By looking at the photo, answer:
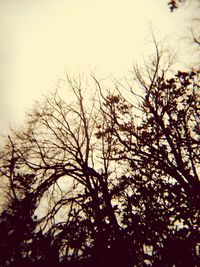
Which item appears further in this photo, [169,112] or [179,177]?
[169,112]

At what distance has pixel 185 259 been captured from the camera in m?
4.28

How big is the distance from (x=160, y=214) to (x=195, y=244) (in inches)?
51.7

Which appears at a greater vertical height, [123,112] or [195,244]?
[123,112]

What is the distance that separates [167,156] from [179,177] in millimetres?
1266

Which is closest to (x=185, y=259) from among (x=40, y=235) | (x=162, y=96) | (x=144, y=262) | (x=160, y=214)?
(x=144, y=262)

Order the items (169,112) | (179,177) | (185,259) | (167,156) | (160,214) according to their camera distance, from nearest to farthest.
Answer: (185,259)
(160,214)
(179,177)
(167,156)
(169,112)

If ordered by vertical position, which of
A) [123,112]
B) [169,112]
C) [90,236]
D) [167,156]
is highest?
[123,112]

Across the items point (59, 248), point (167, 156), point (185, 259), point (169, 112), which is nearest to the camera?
point (59, 248)

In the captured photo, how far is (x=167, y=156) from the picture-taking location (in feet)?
25.7

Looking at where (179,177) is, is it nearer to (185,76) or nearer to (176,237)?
(176,237)

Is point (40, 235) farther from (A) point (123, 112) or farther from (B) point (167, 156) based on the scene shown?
(A) point (123, 112)

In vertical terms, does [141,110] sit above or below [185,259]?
above

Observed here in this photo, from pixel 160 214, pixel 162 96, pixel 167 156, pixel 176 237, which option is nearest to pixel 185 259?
pixel 176 237

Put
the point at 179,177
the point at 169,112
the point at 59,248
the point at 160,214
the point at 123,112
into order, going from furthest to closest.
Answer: the point at 123,112, the point at 169,112, the point at 179,177, the point at 160,214, the point at 59,248
